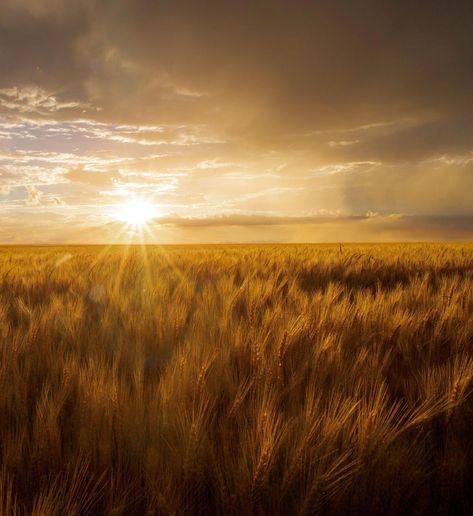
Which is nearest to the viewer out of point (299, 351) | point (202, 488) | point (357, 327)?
point (202, 488)

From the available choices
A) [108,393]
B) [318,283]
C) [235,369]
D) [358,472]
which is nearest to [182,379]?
[108,393]

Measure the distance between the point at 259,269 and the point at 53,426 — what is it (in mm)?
4069

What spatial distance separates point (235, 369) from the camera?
1537 mm

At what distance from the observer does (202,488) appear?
93cm

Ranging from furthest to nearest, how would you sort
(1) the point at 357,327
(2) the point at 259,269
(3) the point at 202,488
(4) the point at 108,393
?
(2) the point at 259,269 < (1) the point at 357,327 < (4) the point at 108,393 < (3) the point at 202,488

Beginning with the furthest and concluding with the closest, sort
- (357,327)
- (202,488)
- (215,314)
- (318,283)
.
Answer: (318,283) → (215,314) → (357,327) → (202,488)

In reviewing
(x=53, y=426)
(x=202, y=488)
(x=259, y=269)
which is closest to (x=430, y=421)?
(x=202, y=488)

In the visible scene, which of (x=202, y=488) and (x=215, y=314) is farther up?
(x=215, y=314)

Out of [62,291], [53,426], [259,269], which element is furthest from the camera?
[259,269]

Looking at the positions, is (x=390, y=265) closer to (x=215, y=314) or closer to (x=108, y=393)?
(x=215, y=314)

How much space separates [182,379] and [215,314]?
3.40 ft

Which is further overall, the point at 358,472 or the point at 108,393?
the point at 108,393

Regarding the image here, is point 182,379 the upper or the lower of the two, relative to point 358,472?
upper

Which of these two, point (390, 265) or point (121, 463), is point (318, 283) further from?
point (121, 463)
